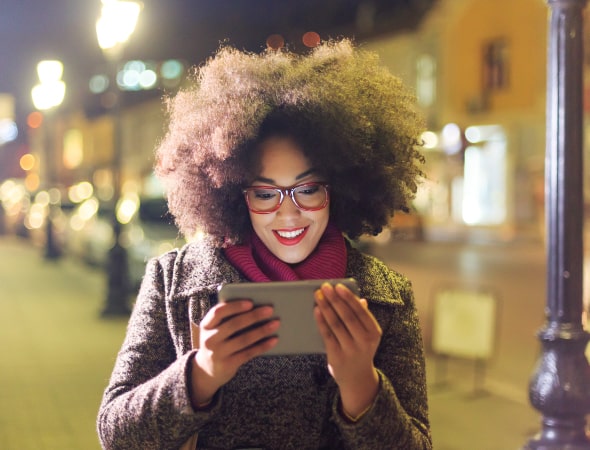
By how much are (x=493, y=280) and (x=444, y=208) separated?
721 inches

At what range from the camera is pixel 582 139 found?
5.33m

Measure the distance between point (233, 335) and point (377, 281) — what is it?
1.86ft

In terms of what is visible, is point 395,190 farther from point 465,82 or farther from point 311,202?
point 465,82

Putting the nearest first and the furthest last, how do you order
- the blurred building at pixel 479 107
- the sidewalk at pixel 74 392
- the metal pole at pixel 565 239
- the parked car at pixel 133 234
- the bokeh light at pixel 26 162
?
the metal pole at pixel 565 239
the sidewalk at pixel 74 392
the parked car at pixel 133 234
the blurred building at pixel 479 107
the bokeh light at pixel 26 162

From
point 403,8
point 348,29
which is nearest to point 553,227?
point 403,8

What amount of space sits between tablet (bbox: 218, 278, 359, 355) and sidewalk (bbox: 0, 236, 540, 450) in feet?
15.3

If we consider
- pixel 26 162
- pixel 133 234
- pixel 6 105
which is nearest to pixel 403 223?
pixel 133 234

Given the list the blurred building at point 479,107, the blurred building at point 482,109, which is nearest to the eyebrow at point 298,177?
the blurred building at point 479,107

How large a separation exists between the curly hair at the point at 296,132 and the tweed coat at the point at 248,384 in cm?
21

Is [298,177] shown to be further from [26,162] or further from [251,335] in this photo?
[26,162]

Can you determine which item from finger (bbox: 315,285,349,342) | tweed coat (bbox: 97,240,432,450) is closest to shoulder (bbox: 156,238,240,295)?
tweed coat (bbox: 97,240,432,450)

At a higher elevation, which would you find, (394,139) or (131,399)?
(394,139)

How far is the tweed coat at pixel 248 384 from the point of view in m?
2.03

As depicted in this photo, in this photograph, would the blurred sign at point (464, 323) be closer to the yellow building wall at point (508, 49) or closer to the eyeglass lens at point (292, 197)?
the eyeglass lens at point (292, 197)
